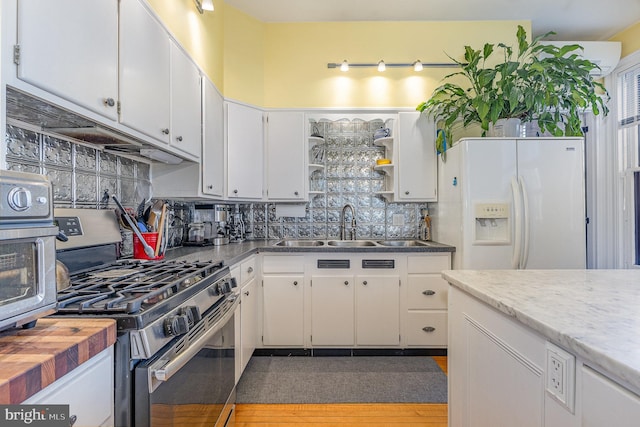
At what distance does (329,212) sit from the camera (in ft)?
10.7

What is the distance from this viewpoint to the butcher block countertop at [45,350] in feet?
1.78

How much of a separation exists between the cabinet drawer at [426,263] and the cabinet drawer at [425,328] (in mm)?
350

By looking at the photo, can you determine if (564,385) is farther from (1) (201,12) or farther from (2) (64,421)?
(1) (201,12)

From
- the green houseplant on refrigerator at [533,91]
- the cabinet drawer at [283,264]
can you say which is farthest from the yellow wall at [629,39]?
the cabinet drawer at [283,264]

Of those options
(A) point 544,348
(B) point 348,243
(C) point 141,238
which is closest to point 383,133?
(B) point 348,243

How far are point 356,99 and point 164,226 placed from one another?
6.83ft

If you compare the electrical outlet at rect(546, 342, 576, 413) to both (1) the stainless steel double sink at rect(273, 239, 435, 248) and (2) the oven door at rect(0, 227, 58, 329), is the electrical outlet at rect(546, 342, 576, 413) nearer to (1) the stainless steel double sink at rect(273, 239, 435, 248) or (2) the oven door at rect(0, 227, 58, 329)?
(2) the oven door at rect(0, 227, 58, 329)

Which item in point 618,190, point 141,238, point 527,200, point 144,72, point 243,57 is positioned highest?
point 243,57

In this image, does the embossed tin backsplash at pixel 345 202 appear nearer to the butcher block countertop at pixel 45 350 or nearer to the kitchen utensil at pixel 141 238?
the kitchen utensil at pixel 141 238

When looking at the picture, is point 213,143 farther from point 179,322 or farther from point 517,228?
point 517,228

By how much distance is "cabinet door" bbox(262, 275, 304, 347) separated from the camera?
2615mm

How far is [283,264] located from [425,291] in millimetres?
1204

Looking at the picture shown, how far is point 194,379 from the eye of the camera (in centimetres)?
115

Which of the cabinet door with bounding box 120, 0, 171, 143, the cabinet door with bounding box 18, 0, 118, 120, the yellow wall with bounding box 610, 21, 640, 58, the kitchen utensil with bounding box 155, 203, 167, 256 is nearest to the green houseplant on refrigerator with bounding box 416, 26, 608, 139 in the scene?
the yellow wall with bounding box 610, 21, 640, 58
